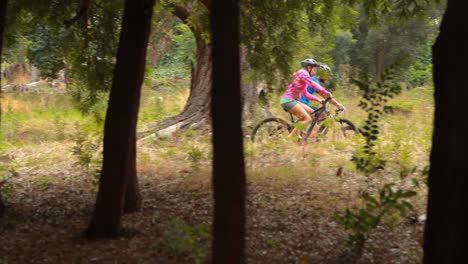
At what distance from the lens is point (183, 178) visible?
34.8 feet

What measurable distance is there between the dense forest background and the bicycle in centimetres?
31

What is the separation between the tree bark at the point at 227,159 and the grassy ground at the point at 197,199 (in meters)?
1.68

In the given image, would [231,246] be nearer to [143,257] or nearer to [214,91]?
[214,91]

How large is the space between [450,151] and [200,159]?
26.5ft

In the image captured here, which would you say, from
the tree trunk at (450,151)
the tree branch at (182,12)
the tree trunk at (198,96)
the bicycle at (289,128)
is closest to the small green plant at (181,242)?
the tree trunk at (450,151)

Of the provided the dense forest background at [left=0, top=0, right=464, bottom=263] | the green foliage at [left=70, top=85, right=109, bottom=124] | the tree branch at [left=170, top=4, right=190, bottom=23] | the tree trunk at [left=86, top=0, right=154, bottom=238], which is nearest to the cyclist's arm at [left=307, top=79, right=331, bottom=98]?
the dense forest background at [left=0, top=0, right=464, bottom=263]

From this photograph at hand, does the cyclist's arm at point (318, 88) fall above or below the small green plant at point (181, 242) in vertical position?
above

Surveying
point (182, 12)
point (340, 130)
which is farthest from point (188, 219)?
point (340, 130)

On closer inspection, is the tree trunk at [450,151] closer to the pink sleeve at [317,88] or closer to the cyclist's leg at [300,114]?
the pink sleeve at [317,88]

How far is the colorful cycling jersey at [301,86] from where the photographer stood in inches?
459

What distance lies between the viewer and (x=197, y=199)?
Answer: 29.8ft

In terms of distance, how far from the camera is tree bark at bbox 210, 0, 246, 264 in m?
3.68

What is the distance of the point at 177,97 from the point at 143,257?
16.0 meters

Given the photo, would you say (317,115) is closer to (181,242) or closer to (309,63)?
(309,63)
